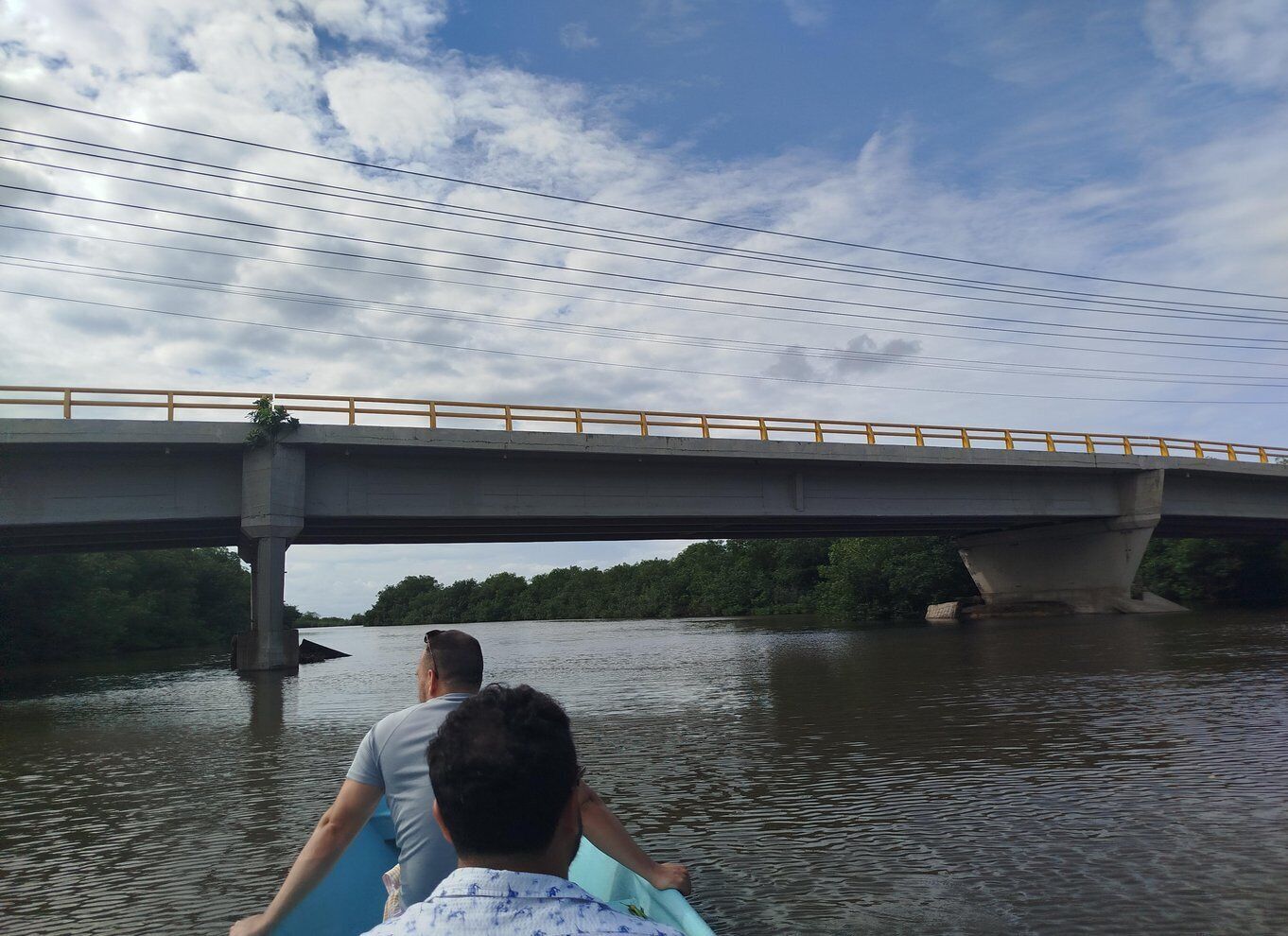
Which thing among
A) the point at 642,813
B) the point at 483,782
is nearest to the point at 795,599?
the point at 642,813

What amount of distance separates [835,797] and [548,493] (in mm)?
21825

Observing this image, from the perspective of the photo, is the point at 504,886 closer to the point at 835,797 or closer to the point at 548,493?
the point at 835,797

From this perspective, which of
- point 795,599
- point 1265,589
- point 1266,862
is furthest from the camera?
point 795,599

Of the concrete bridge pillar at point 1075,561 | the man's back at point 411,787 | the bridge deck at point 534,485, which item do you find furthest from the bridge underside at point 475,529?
the man's back at point 411,787

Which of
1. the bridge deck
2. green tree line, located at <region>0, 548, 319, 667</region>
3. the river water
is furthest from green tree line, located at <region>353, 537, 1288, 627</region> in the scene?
green tree line, located at <region>0, 548, 319, 667</region>

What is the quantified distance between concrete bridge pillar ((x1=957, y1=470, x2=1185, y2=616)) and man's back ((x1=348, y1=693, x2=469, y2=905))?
4137 centimetres

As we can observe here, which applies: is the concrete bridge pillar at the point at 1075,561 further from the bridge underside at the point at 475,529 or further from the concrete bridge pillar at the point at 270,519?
the concrete bridge pillar at the point at 270,519

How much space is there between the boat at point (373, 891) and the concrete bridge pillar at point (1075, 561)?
40.6m

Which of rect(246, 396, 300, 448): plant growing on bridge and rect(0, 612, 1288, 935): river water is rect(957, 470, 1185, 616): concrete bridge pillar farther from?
rect(246, 396, 300, 448): plant growing on bridge

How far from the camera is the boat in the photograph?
3.22m

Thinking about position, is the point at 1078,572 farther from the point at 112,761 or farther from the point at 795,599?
the point at 795,599

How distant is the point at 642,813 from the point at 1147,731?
599 cm

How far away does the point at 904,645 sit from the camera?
26.6 m

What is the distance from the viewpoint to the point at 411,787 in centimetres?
314
